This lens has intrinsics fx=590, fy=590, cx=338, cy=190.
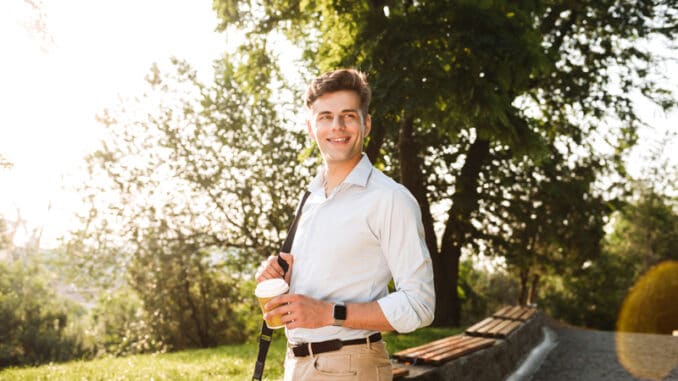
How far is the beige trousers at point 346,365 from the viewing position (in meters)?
2.49

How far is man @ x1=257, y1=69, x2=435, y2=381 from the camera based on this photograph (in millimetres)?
2357

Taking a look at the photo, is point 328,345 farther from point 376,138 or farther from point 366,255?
point 376,138

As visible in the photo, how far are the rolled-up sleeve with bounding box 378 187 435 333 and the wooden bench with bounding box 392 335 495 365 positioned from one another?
3032 mm

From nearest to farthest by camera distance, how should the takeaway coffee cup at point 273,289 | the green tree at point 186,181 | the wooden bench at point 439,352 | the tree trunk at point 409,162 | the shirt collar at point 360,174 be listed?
the takeaway coffee cup at point 273,289 < the shirt collar at point 360,174 < the wooden bench at point 439,352 < the tree trunk at point 409,162 < the green tree at point 186,181

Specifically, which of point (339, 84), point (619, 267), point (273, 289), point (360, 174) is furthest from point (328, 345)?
point (619, 267)

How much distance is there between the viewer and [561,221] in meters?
17.5

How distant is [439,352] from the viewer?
5621 millimetres

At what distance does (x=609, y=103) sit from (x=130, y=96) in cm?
1501

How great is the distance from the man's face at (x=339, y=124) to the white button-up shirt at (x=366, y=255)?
126 mm

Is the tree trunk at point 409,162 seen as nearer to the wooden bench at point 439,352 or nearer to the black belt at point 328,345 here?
the wooden bench at point 439,352

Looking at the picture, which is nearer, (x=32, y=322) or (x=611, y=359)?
(x=611, y=359)

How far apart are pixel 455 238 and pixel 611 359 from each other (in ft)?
19.7

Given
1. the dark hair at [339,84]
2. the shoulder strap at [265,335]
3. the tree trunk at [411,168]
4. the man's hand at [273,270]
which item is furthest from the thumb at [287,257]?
the tree trunk at [411,168]

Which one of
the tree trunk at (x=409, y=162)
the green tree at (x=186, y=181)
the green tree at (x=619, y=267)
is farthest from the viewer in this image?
the green tree at (x=619, y=267)
